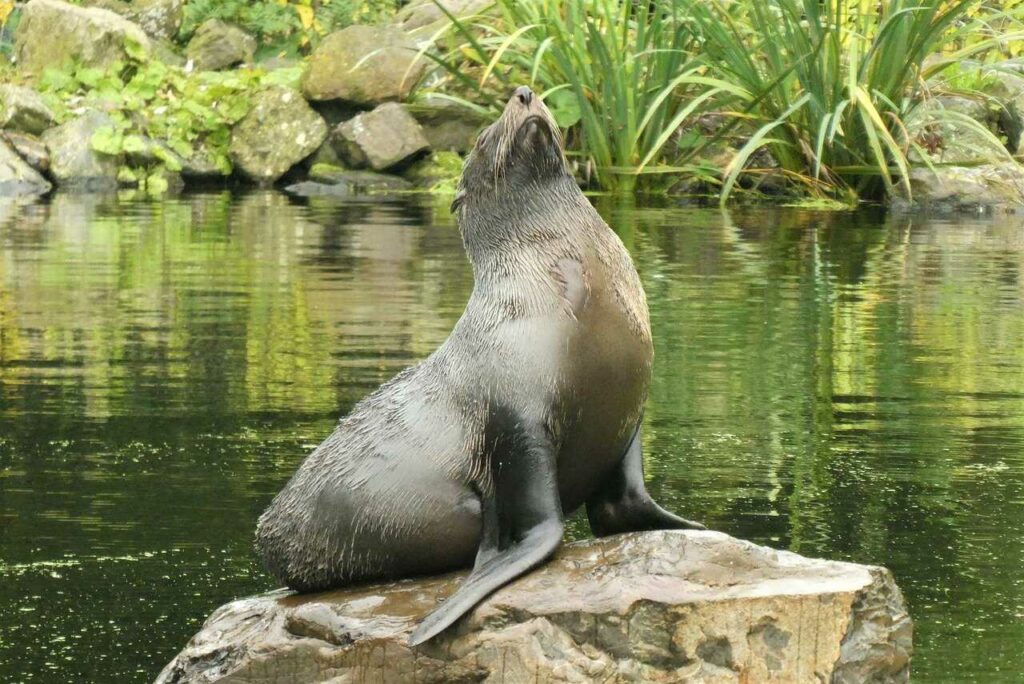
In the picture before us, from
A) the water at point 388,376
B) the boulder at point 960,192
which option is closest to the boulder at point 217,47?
the water at point 388,376

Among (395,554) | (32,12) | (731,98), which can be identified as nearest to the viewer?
(395,554)

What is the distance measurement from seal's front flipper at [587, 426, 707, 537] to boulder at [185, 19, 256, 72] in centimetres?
2171

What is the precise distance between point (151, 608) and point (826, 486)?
111 inches

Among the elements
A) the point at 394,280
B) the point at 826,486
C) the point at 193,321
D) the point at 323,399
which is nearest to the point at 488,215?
the point at 826,486

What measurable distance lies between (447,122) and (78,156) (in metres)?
4.57

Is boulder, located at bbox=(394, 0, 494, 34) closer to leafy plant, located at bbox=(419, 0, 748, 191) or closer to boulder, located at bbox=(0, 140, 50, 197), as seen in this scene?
leafy plant, located at bbox=(419, 0, 748, 191)

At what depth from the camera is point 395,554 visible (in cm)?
488

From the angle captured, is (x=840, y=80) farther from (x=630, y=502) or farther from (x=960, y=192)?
(x=630, y=502)

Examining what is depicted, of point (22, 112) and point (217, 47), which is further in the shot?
point (217, 47)

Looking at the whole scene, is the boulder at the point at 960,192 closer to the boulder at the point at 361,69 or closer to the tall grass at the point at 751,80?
the tall grass at the point at 751,80

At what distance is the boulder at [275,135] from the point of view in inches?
920

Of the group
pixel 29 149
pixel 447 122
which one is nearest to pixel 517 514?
pixel 447 122

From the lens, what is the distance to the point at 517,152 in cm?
493

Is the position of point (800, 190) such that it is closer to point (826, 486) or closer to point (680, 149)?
point (680, 149)
